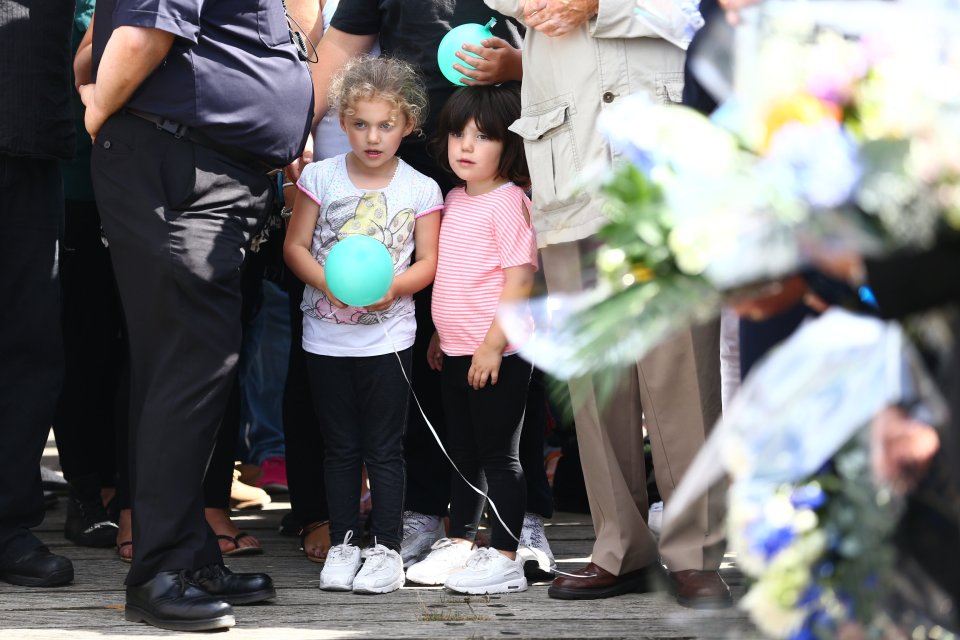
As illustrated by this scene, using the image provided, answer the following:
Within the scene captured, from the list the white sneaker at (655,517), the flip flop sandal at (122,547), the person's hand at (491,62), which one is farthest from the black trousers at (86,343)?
the white sneaker at (655,517)

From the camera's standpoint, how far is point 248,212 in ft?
11.0

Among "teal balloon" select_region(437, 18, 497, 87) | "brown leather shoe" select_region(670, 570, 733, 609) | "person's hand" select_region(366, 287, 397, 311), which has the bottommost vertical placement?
"brown leather shoe" select_region(670, 570, 733, 609)

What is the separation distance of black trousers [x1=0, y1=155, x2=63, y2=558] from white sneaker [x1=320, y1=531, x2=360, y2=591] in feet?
2.72

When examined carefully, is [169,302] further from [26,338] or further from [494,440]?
[494,440]

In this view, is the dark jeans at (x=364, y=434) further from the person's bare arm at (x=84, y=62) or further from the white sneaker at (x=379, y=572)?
the person's bare arm at (x=84, y=62)

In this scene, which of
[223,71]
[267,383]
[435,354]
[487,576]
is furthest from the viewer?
[267,383]

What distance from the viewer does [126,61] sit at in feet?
10.1

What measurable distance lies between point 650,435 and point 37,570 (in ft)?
5.72

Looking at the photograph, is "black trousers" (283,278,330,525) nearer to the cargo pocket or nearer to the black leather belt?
the black leather belt

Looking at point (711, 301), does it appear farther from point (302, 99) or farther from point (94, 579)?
point (94, 579)

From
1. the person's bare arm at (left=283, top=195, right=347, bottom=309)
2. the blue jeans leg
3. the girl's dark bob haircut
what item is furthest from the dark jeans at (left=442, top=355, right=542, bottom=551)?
the blue jeans leg

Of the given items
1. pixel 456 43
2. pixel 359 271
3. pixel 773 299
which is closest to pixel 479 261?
pixel 359 271

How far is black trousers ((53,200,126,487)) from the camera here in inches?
164

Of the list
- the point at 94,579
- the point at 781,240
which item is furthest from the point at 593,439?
the point at 781,240
